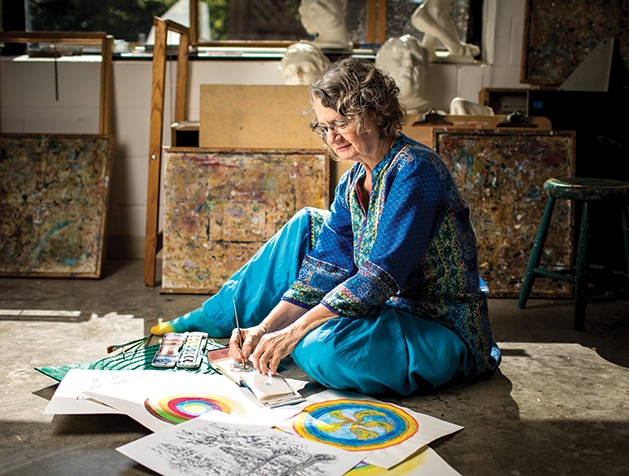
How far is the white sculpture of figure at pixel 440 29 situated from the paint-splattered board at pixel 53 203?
185cm

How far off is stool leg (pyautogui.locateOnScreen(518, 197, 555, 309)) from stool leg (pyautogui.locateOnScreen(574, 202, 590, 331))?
0.60ft

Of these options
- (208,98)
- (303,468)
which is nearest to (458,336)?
(303,468)

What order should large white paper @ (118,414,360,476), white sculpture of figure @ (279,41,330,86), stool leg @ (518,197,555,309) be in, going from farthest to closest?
1. white sculpture of figure @ (279,41,330,86)
2. stool leg @ (518,197,555,309)
3. large white paper @ (118,414,360,476)

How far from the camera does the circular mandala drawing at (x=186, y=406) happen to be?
1979mm

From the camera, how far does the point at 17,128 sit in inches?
167

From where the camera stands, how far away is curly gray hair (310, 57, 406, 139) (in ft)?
6.81

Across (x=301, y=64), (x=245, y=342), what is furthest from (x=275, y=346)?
(x=301, y=64)

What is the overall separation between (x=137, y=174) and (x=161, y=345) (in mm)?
1880

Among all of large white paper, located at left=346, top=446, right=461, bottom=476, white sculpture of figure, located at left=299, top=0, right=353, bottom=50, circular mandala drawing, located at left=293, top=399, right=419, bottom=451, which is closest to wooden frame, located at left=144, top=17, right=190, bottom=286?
white sculpture of figure, located at left=299, top=0, right=353, bottom=50

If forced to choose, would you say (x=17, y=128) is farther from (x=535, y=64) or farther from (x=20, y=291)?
(x=535, y=64)

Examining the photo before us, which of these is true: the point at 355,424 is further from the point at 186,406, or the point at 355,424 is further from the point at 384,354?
the point at 186,406

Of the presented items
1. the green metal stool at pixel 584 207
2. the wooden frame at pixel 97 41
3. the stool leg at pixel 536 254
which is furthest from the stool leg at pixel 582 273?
the wooden frame at pixel 97 41

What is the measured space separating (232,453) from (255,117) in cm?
224

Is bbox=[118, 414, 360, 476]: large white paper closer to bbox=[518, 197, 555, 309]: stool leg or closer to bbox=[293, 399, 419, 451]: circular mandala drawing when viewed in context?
bbox=[293, 399, 419, 451]: circular mandala drawing
